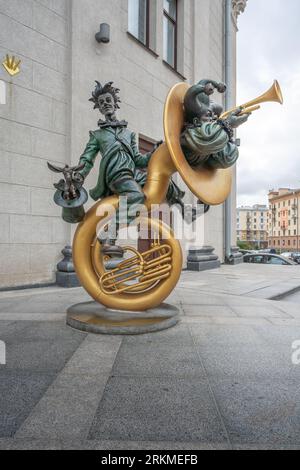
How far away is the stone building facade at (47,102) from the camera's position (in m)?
6.14

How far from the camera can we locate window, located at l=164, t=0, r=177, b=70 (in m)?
10.5

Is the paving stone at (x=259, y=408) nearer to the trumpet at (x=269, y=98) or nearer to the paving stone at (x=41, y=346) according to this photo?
the paving stone at (x=41, y=346)

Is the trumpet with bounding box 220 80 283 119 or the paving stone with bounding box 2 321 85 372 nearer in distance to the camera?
the paving stone with bounding box 2 321 85 372

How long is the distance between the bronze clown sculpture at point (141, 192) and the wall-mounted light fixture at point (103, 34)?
14.3 feet

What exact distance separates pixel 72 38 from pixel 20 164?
2989 mm

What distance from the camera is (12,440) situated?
1.58 meters

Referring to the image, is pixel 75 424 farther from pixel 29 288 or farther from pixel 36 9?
pixel 36 9

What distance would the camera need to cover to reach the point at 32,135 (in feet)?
21.2

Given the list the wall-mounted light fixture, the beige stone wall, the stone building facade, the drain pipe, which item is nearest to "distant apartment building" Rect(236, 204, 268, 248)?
the drain pipe

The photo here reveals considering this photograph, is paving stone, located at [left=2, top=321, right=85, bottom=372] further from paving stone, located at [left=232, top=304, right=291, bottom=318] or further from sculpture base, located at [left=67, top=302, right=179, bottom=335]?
paving stone, located at [left=232, top=304, right=291, bottom=318]

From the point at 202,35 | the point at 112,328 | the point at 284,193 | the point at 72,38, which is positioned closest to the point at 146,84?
the point at 72,38

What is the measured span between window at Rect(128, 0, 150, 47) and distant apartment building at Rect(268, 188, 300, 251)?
60093mm

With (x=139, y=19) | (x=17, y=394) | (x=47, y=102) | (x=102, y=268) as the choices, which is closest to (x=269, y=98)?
(x=102, y=268)
